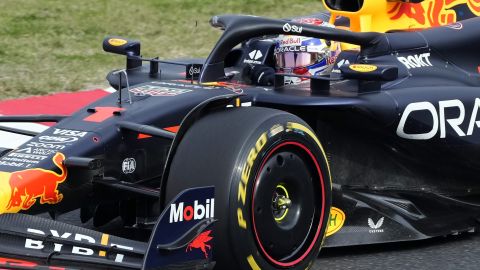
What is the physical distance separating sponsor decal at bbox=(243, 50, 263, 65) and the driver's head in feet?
0.44

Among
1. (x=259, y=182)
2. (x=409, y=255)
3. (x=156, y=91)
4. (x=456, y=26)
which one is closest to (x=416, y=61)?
(x=456, y=26)

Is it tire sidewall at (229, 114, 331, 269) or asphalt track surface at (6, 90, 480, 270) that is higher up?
tire sidewall at (229, 114, 331, 269)

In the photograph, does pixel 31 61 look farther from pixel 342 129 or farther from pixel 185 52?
pixel 342 129

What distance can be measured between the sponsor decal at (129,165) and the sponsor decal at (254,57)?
5.03 feet

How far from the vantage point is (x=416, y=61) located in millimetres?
5996

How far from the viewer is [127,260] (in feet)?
13.8

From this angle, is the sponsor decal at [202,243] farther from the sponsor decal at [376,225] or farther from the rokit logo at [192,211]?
the sponsor decal at [376,225]

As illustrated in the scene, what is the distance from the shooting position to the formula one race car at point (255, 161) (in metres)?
4.31

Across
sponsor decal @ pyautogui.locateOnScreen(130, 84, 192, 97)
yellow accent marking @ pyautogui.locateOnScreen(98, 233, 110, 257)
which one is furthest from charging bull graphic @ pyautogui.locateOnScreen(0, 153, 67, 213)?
sponsor decal @ pyautogui.locateOnScreen(130, 84, 192, 97)

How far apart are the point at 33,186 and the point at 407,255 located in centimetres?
217

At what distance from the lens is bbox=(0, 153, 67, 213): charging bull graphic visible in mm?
4559

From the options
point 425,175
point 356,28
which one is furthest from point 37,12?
point 425,175

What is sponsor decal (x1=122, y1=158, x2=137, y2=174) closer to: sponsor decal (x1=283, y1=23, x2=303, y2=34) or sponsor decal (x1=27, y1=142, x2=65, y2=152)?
sponsor decal (x1=27, y1=142, x2=65, y2=152)

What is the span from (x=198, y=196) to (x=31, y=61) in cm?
804
